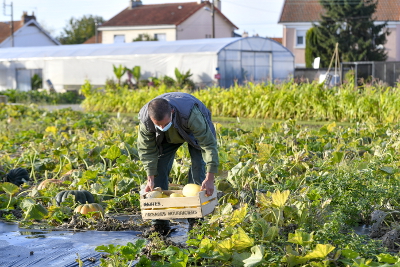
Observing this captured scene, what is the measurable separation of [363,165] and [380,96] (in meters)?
6.95

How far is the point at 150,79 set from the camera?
26.3 metres

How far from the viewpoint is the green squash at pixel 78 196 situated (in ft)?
18.2

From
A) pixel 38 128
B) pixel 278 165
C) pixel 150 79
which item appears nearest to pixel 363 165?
pixel 278 165

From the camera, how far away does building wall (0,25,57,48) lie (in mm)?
48362

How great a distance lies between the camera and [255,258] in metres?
3.45

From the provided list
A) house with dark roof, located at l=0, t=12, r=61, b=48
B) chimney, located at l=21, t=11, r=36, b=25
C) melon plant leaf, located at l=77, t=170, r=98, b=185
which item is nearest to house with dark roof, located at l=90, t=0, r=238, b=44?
house with dark roof, located at l=0, t=12, r=61, b=48

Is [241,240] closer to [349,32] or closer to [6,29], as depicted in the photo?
[349,32]

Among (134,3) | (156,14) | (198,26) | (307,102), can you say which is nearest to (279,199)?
(307,102)

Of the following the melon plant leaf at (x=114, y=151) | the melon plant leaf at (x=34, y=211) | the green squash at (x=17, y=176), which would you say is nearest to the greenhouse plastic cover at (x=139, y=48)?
the green squash at (x=17, y=176)

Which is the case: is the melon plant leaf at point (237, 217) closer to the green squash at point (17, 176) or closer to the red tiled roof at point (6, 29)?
the green squash at point (17, 176)

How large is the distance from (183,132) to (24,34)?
1886 inches

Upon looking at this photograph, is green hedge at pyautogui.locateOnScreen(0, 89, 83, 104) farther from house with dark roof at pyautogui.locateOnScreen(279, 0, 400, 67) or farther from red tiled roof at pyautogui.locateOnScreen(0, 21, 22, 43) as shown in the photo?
red tiled roof at pyautogui.locateOnScreen(0, 21, 22, 43)

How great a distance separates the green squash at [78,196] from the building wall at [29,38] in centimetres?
4545

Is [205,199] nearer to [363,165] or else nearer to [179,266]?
[179,266]
